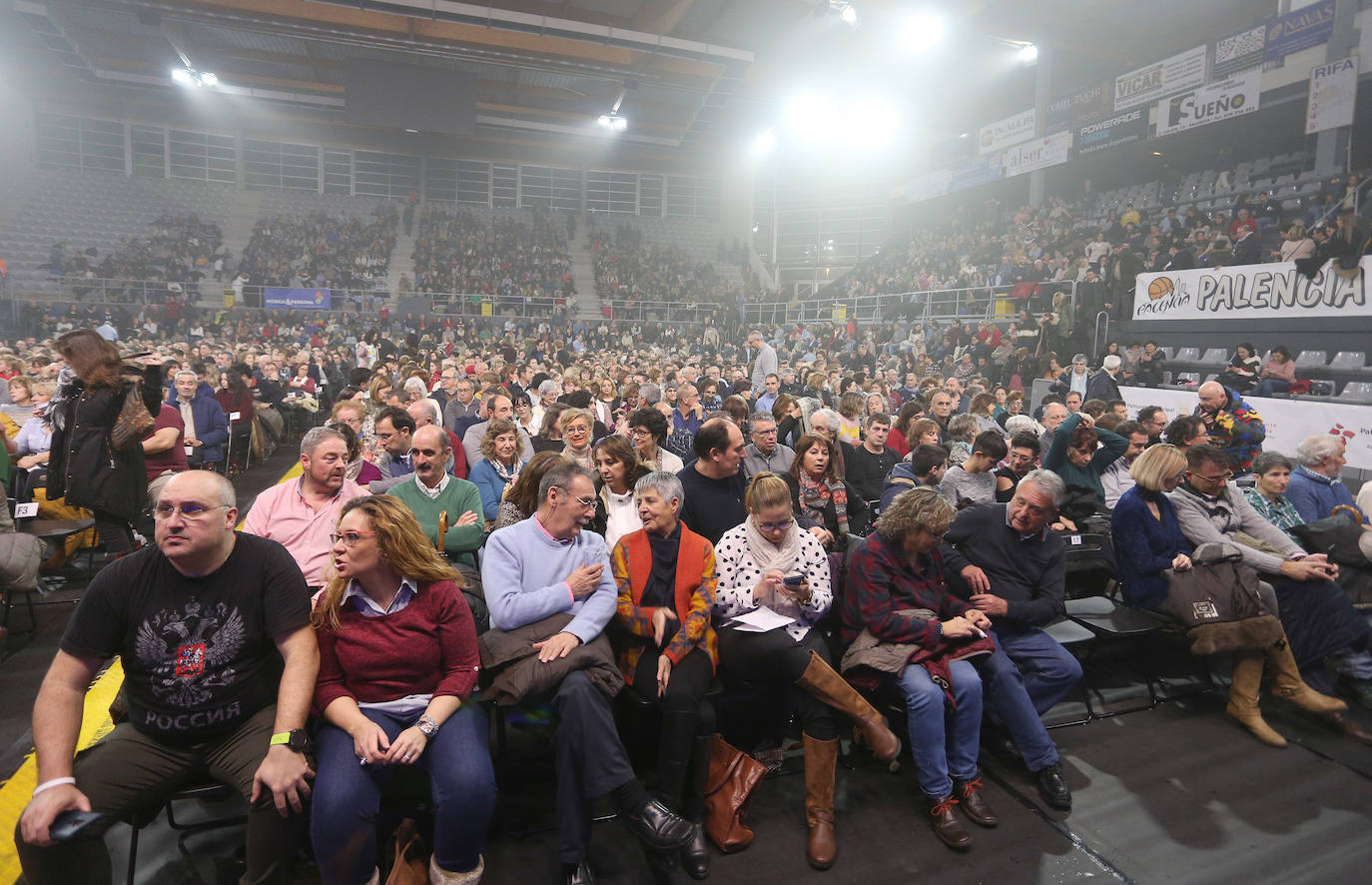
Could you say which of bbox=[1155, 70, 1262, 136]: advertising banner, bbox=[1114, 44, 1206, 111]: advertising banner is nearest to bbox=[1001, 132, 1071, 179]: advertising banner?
bbox=[1114, 44, 1206, 111]: advertising banner

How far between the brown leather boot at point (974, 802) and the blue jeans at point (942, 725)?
3 centimetres

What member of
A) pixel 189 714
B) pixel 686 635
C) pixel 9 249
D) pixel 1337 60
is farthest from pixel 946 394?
pixel 9 249

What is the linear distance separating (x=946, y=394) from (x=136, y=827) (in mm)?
6475

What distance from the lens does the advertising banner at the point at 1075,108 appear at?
17688 millimetres

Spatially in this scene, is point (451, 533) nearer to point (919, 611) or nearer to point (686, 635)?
point (686, 635)

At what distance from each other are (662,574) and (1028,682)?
6.21 feet

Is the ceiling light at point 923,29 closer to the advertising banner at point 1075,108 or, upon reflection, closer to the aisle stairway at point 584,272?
the advertising banner at point 1075,108

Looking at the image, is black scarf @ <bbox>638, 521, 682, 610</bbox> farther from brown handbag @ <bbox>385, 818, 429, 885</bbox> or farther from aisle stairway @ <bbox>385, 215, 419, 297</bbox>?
aisle stairway @ <bbox>385, 215, 419, 297</bbox>

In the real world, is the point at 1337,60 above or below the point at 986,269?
above

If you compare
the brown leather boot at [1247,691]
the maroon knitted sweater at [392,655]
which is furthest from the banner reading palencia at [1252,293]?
the maroon knitted sweater at [392,655]

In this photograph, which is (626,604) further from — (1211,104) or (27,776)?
(1211,104)

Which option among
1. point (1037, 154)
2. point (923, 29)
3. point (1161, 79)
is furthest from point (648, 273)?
point (1161, 79)

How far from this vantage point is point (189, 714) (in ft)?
7.26

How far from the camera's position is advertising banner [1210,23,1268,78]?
1419cm
